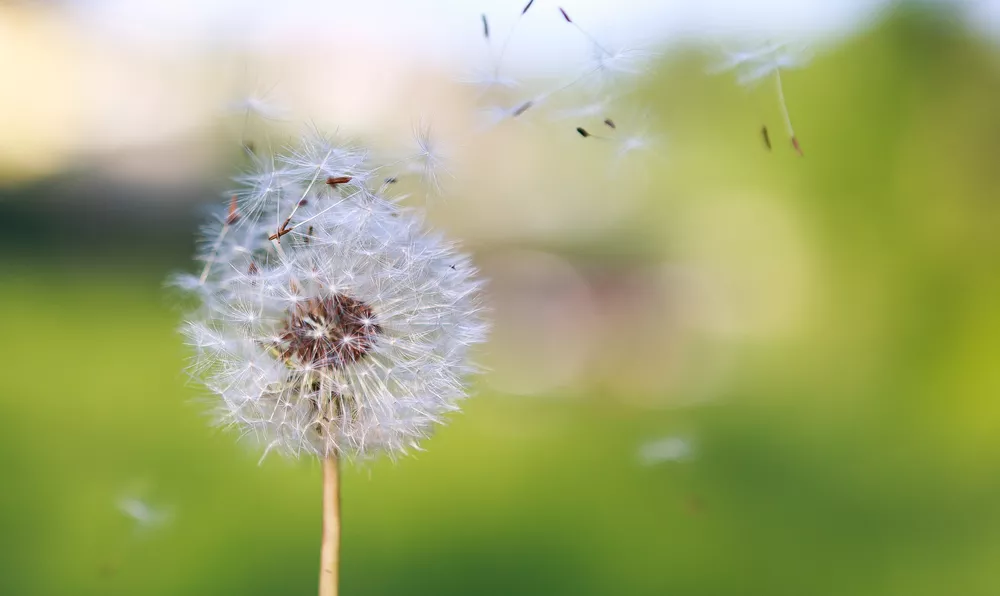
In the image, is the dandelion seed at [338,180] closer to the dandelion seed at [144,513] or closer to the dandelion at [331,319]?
the dandelion at [331,319]

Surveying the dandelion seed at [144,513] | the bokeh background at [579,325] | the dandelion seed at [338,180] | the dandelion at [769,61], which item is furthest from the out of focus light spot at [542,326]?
the dandelion seed at [338,180]

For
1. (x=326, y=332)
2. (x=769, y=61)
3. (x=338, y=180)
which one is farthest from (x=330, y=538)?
(x=769, y=61)

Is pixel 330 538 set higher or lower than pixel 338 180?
lower

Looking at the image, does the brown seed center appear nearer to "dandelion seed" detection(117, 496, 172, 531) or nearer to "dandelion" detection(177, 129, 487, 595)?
"dandelion" detection(177, 129, 487, 595)

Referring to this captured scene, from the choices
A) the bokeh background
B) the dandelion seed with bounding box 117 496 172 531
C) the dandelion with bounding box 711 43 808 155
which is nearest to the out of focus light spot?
the bokeh background

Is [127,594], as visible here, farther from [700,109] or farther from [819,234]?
[819,234]

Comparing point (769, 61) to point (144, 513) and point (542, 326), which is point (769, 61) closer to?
point (144, 513)

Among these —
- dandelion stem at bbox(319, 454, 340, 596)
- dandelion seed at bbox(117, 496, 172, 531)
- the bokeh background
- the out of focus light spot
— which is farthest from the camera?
the out of focus light spot
